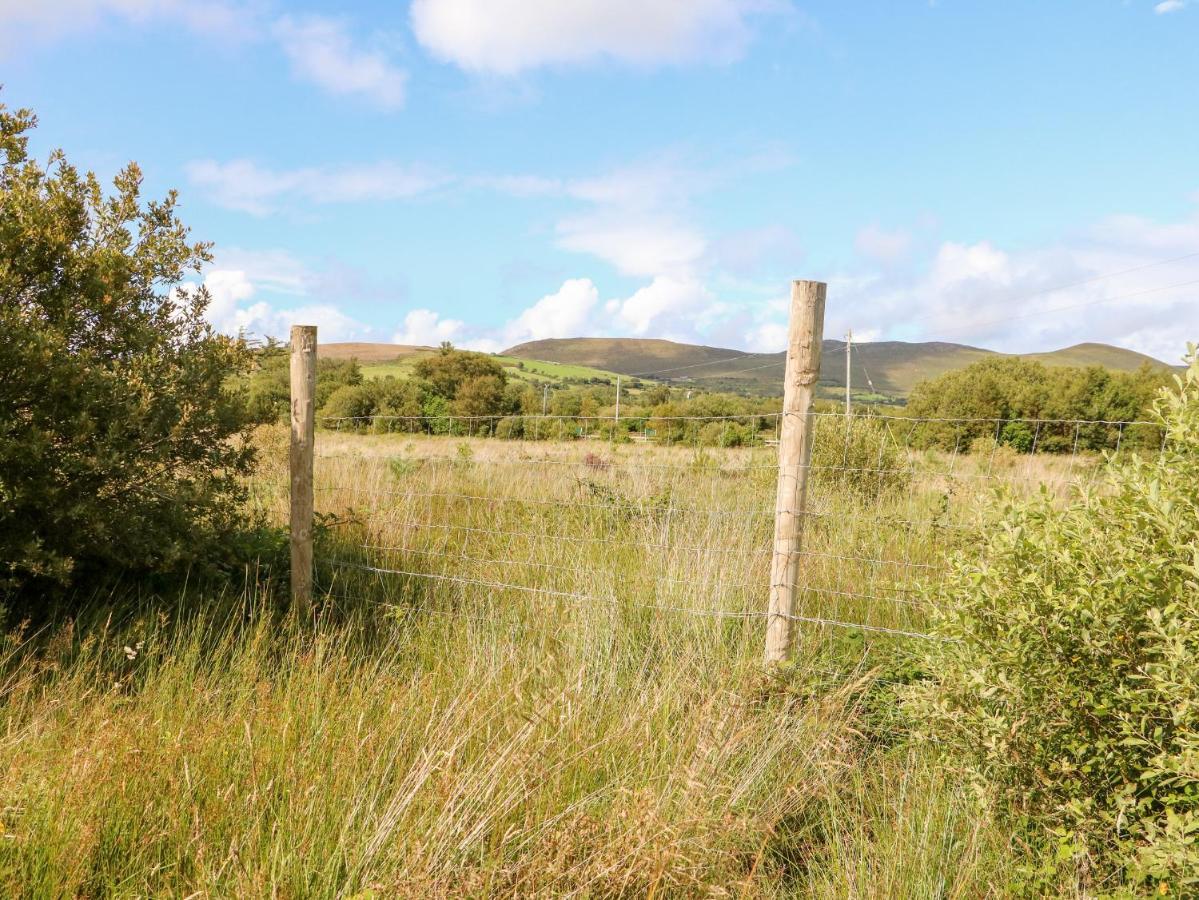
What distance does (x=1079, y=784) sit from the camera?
9.48 ft

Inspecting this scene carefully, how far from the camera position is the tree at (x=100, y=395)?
4.53 meters

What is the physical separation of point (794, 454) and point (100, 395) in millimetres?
4054

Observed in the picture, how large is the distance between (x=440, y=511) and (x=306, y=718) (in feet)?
14.3

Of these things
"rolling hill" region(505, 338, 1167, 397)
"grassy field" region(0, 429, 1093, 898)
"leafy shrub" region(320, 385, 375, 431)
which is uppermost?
"rolling hill" region(505, 338, 1167, 397)

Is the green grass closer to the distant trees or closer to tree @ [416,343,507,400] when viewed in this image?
tree @ [416,343,507,400]

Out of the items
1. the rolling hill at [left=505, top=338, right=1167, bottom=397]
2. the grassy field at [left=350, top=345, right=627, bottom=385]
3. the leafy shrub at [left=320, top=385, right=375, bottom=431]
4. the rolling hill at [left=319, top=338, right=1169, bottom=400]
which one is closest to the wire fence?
the leafy shrub at [left=320, top=385, right=375, bottom=431]

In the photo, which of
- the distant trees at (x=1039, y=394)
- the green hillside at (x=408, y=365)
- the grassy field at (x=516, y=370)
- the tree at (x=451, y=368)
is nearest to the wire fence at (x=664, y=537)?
the distant trees at (x=1039, y=394)

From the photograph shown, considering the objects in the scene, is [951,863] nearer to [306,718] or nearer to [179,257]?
[306,718]

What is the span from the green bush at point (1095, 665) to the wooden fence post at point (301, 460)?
4.44 metres

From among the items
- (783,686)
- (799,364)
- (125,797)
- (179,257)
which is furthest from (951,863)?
(179,257)

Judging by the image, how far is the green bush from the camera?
2.62m

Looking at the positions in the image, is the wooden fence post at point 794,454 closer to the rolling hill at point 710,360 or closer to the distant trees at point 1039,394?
the distant trees at point 1039,394

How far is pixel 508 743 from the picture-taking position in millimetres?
2928

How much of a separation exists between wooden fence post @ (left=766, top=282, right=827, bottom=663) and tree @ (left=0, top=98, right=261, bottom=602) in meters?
3.67
